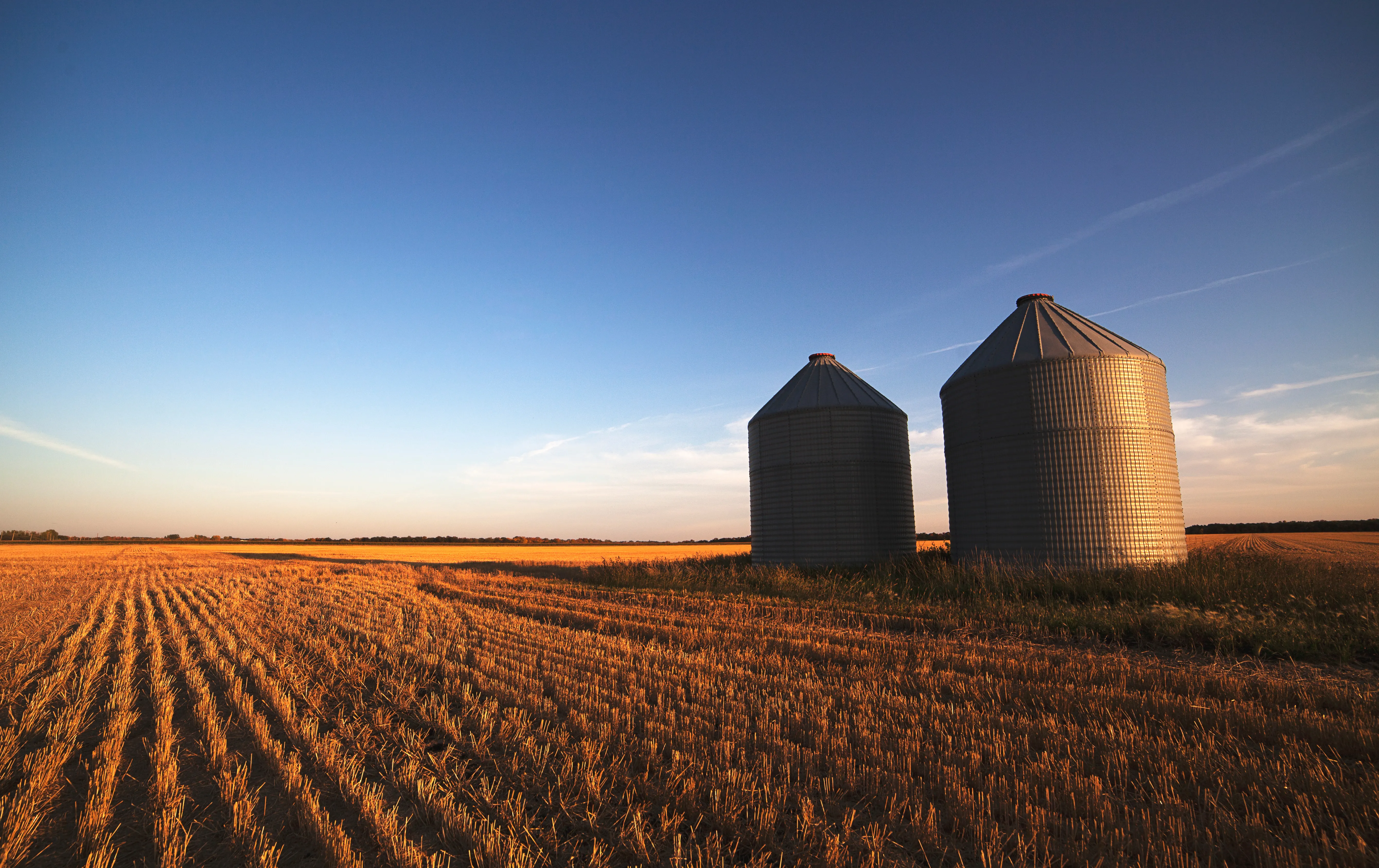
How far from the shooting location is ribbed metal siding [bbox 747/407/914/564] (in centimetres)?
2139

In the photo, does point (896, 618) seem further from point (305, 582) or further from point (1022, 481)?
point (305, 582)

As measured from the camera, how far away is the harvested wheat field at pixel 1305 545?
716 inches

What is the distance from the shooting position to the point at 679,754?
17.9 ft

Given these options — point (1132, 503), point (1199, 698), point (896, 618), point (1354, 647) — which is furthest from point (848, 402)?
point (1199, 698)

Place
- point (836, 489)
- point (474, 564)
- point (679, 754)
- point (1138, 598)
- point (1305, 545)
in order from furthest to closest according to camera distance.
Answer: point (1305, 545), point (474, 564), point (836, 489), point (1138, 598), point (679, 754)

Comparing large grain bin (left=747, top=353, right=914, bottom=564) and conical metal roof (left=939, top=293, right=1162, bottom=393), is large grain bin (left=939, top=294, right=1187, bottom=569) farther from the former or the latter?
large grain bin (left=747, top=353, right=914, bottom=564)

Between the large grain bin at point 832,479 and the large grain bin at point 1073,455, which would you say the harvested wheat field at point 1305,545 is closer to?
the large grain bin at point 1073,455

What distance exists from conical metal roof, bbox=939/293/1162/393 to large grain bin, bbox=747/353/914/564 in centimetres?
341

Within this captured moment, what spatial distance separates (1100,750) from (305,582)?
24048 mm

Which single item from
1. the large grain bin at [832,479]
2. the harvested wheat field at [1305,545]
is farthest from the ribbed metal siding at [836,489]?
the harvested wheat field at [1305,545]

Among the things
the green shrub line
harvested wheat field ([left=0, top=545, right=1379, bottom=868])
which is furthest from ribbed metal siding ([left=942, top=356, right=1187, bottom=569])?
harvested wheat field ([left=0, top=545, right=1379, bottom=868])

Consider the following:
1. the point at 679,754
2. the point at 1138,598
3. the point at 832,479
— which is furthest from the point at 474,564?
the point at 679,754

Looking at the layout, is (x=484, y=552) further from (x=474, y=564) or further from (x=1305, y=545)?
(x=1305, y=545)

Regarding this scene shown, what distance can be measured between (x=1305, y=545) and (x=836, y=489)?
3760cm
